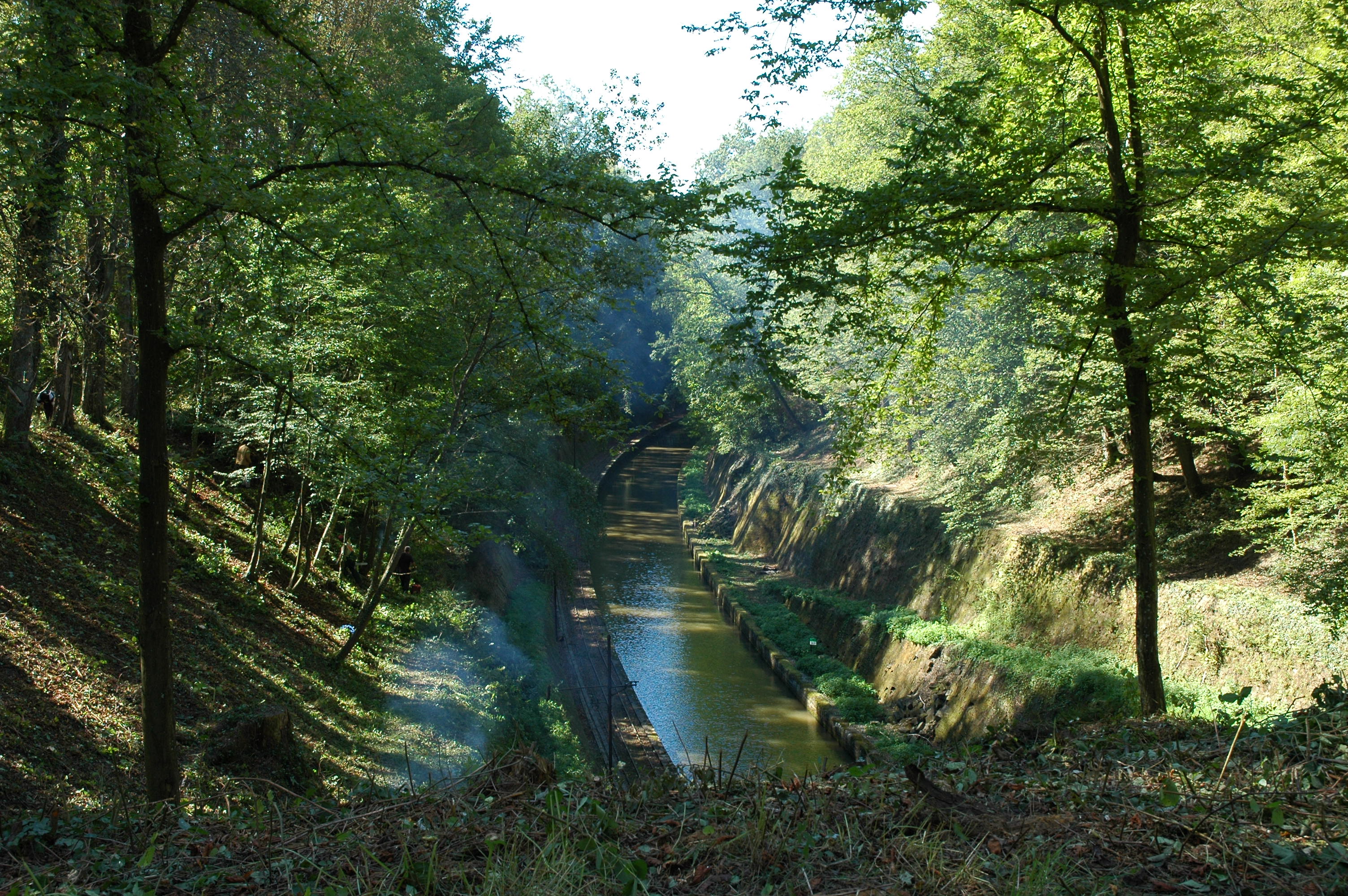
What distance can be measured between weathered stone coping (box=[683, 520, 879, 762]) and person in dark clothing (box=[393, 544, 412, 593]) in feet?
27.7

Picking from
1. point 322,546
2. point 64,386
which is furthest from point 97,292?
point 322,546

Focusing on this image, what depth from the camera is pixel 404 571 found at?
58.1ft

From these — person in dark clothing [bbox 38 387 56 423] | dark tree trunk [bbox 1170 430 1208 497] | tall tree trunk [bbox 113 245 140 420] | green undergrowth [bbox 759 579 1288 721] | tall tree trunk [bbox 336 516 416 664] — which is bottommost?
tall tree trunk [bbox 336 516 416 664]

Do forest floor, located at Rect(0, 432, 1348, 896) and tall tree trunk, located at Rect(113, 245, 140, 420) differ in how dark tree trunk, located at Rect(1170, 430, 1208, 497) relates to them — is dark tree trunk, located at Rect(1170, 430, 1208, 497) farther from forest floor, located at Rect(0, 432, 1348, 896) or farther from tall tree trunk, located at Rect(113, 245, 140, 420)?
tall tree trunk, located at Rect(113, 245, 140, 420)

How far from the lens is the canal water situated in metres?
16.5

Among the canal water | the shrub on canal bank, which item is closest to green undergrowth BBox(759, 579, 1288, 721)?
the shrub on canal bank

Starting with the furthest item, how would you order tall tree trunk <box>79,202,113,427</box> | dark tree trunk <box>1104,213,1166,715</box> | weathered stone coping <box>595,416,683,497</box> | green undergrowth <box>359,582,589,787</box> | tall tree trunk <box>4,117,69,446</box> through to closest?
1. weathered stone coping <box>595,416,683,497</box>
2. green undergrowth <box>359,582,589,787</box>
3. tall tree trunk <box>79,202,113,427</box>
4. dark tree trunk <box>1104,213,1166,715</box>
5. tall tree trunk <box>4,117,69,446</box>

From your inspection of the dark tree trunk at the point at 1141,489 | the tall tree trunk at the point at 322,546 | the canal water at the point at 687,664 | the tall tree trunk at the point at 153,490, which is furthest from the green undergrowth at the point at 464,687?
the dark tree trunk at the point at 1141,489

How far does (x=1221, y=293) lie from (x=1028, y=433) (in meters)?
3.12

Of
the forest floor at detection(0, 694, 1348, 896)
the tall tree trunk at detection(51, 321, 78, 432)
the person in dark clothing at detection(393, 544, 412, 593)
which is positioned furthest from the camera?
the person in dark clothing at detection(393, 544, 412, 593)

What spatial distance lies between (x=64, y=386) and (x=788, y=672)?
14.6 meters

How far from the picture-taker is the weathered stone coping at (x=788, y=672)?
15633 millimetres

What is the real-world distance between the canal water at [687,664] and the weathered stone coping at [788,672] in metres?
0.18

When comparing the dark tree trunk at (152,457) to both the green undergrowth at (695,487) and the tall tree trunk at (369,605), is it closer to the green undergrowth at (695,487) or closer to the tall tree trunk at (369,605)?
the tall tree trunk at (369,605)
